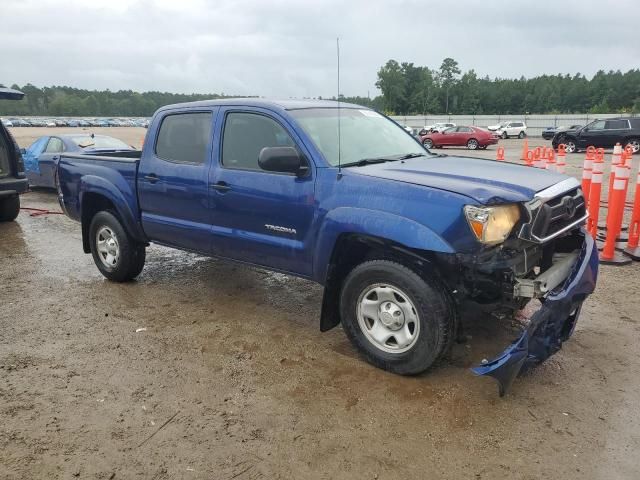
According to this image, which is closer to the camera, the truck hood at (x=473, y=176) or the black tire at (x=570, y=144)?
the truck hood at (x=473, y=176)

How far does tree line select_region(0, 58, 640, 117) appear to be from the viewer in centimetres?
9688

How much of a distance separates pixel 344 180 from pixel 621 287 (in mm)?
3526

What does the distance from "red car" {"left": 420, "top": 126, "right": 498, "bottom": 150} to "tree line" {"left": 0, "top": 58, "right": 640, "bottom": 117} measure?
58.6 metres

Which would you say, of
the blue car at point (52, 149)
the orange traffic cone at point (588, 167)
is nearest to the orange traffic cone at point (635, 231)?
the orange traffic cone at point (588, 167)

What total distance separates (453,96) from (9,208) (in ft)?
341

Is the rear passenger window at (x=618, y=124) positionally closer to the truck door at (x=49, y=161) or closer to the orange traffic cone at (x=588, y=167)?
the orange traffic cone at (x=588, y=167)

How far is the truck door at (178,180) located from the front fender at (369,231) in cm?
133

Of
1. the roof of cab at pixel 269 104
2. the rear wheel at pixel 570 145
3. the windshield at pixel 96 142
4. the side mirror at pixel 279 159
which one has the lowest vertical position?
the rear wheel at pixel 570 145

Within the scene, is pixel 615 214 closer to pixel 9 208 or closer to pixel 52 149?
pixel 9 208

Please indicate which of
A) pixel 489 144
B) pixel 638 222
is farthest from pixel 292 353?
pixel 489 144

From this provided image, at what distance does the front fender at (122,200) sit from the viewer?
5.51 m

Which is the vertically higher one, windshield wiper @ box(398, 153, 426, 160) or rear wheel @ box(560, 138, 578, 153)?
windshield wiper @ box(398, 153, 426, 160)

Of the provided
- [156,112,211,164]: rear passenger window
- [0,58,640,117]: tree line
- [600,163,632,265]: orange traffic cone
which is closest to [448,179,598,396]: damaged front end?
[156,112,211,164]: rear passenger window

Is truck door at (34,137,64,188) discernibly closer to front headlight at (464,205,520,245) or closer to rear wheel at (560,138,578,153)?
front headlight at (464,205,520,245)
